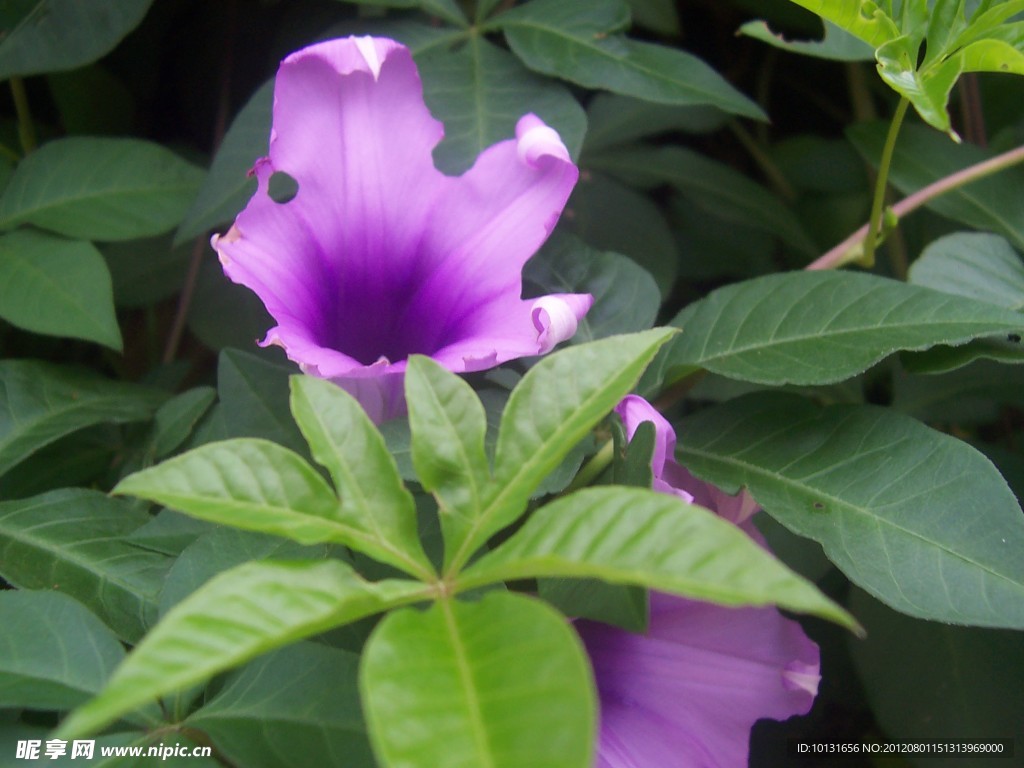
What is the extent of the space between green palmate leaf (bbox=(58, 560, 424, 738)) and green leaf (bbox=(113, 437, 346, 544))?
32 millimetres

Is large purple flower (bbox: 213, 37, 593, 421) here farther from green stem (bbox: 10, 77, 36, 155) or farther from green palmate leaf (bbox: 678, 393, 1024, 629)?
green stem (bbox: 10, 77, 36, 155)

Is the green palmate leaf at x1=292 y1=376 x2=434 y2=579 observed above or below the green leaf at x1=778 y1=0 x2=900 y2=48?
below

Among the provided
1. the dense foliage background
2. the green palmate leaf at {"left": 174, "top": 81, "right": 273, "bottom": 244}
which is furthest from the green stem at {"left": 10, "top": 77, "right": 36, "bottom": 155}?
the green palmate leaf at {"left": 174, "top": 81, "right": 273, "bottom": 244}

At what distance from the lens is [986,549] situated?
0.62 m

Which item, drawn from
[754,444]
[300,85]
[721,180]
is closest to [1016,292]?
[754,444]

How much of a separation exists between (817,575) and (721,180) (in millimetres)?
546

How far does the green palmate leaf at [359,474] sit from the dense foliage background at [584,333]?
0.11 m

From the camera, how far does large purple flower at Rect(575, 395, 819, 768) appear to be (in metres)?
0.62

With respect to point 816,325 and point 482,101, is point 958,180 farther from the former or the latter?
point 482,101

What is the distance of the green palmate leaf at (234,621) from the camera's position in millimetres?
348

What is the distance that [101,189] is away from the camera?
2.89ft

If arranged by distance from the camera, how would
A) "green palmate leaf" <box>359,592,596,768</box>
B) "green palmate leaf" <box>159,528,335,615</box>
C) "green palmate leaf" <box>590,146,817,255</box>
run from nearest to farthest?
"green palmate leaf" <box>359,592,596,768</box>, "green palmate leaf" <box>159,528,335,615</box>, "green palmate leaf" <box>590,146,817,255</box>

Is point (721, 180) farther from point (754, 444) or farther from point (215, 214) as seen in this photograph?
point (215, 214)
